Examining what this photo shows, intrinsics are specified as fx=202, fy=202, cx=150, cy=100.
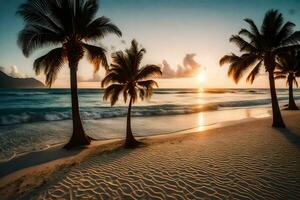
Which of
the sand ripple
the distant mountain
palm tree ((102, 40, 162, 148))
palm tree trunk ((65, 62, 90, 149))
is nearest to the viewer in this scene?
the sand ripple

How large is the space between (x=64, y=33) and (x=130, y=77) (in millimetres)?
4357

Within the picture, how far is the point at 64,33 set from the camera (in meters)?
11.1

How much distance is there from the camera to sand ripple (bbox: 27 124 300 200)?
226 inches

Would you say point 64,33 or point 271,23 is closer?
point 64,33

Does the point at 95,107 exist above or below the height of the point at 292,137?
below

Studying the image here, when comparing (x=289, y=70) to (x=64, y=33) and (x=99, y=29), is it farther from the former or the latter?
(x=64, y=33)

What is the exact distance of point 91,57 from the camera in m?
12.4

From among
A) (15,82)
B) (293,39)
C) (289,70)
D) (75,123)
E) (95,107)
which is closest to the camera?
(75,123)

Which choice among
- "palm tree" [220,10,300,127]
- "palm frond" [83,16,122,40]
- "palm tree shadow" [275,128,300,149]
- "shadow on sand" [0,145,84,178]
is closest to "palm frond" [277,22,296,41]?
"palm tree" [220,10,300,127]

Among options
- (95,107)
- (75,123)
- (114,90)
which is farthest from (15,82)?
(114,90)

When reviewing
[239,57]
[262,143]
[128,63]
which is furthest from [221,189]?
[239,57]

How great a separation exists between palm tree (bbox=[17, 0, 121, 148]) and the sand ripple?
513 centimetres

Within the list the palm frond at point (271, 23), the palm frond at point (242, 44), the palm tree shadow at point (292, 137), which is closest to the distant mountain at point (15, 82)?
the palm frond at point (242, 44)

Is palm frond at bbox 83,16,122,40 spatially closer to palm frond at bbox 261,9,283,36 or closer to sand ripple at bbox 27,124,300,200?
sand ripple at bbox 27,124,300,200
